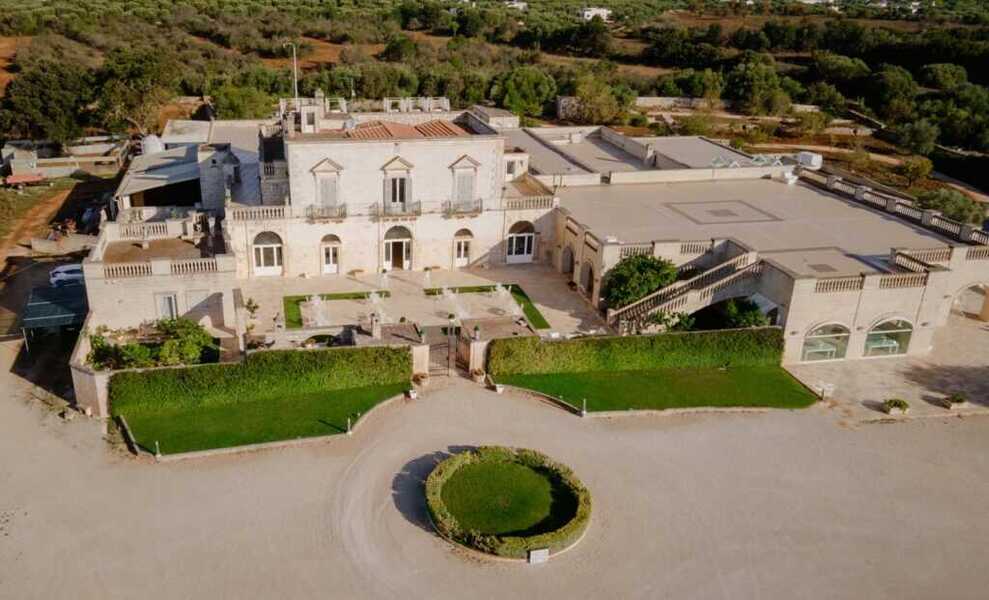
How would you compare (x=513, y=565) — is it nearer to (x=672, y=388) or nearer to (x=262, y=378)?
(x=672, y=388)

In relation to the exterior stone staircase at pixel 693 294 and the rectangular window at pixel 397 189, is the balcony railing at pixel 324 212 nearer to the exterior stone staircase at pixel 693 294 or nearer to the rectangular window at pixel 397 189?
the rectangular window at pixel 397 189

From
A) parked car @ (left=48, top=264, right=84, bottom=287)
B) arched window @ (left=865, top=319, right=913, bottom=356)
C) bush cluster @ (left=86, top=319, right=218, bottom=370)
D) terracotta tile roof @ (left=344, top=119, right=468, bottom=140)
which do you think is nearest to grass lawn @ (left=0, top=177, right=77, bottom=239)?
parked car @ (left=48, top=264, right=84, bottom=287)

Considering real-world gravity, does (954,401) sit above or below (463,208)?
below

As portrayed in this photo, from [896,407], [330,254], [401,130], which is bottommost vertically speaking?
[896,407]

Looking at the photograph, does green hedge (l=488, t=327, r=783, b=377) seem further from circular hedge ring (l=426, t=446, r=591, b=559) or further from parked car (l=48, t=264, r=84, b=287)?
parked car (l=48, t=264, r=84, b=287)

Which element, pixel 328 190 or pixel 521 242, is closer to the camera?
pixel 328 190

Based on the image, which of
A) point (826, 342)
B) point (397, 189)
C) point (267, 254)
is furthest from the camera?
point (397, 189)

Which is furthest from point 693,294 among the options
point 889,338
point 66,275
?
point 66,275
